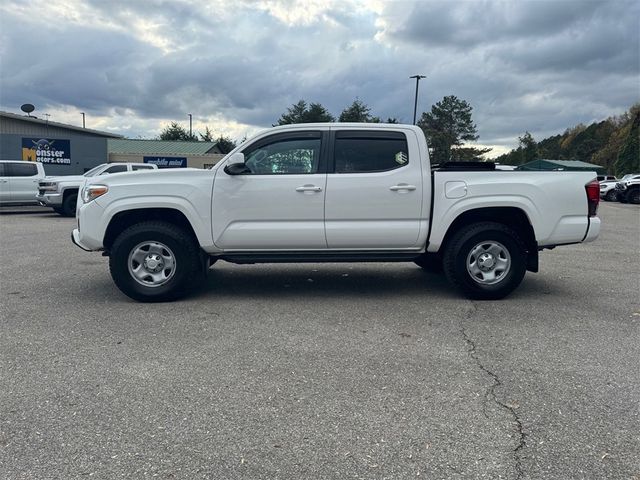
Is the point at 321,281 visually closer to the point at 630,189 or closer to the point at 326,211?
the point at 326,211

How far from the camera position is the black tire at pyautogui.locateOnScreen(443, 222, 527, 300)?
561 centimetres

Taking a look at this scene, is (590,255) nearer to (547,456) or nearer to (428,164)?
(428,164)

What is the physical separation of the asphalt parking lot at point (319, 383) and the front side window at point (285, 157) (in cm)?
147

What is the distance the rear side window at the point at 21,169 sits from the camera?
54.5 feet

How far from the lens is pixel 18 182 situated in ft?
54.7

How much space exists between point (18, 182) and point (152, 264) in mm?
13953

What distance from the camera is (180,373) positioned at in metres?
3.72

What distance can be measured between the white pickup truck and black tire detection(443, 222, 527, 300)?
12 millimetres

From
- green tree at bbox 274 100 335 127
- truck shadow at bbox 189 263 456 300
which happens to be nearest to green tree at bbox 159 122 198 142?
green tree at bbox 274 100 335 127

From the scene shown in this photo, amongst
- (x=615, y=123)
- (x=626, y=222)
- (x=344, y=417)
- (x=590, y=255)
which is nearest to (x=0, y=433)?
(x=344, y=417)

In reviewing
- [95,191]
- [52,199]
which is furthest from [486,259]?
[52,199]

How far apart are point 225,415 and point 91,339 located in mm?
1956

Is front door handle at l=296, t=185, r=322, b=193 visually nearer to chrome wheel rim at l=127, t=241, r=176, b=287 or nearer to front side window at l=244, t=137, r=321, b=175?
front side window at l=244, t=137, r=321, b=175

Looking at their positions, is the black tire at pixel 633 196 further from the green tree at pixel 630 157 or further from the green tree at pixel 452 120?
the green tree at pixel 452 120
